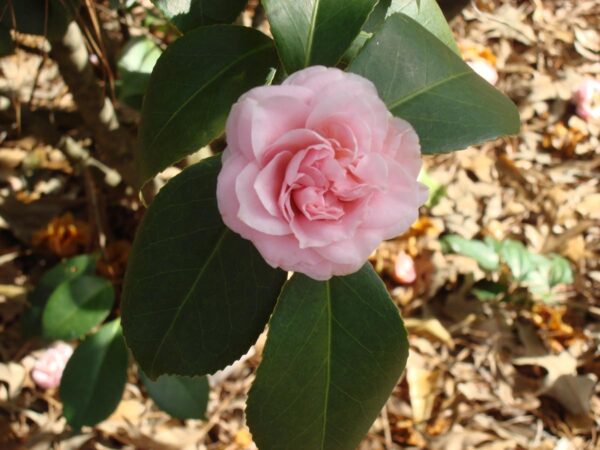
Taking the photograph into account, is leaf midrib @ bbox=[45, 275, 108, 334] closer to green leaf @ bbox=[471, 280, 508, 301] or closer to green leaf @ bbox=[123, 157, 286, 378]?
green leaf @ bbox=[123, 157, 286, 378]

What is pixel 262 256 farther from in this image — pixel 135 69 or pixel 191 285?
pixel 135 69

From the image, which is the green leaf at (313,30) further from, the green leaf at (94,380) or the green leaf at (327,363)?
the green leaf at (94,380)

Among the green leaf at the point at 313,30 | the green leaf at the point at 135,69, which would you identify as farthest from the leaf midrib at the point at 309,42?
the green leaf at the point at 135,69

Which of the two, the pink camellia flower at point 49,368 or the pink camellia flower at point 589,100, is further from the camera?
the pink camellia flower at point 589,100

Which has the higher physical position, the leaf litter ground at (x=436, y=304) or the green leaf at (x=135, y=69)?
the green leaf at (x=135, y=69)

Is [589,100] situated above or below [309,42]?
below

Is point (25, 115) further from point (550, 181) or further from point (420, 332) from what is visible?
point (550, 181)

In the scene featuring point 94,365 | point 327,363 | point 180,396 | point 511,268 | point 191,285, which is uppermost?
point 191,285

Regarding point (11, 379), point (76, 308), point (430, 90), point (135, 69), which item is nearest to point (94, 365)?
point (76, 308)
